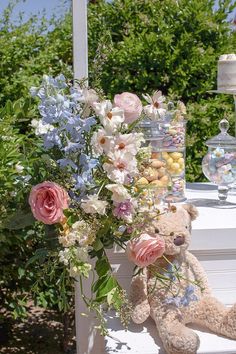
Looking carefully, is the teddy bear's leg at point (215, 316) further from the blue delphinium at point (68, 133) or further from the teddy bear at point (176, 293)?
the blue delphinium at point (68, 133)

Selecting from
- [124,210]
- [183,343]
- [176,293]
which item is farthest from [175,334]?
[124,210]

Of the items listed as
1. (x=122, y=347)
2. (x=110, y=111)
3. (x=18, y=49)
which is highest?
(x=18, y=49)

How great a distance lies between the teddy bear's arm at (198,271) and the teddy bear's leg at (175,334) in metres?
0.12

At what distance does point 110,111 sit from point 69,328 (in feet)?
5.68

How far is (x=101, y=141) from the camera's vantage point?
1.39m

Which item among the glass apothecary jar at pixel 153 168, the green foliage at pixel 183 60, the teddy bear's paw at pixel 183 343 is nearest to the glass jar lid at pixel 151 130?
the glass apothecary jar at pixel 153 168

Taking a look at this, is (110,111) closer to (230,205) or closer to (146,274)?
(146,274)

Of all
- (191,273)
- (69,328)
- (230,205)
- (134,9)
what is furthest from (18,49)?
(191,273)

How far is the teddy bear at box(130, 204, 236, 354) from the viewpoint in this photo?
5.29 feet

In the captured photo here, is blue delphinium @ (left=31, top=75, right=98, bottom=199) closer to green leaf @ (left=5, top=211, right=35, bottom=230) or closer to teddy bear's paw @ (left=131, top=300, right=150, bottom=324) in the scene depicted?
green leaf @ (left=5, top=211, right=35, bottom=230)

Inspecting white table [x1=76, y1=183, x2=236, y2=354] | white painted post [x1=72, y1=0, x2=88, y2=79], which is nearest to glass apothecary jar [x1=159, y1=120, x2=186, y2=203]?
white table [x1=76, y1=183, x2=236, y2=354]

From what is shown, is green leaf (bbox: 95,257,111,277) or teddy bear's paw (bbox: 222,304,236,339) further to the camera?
teddy bear's paw (bbox: 222,304,236,339)

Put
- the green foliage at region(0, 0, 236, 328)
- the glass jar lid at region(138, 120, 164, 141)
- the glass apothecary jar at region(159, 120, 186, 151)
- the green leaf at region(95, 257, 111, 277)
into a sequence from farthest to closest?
the green foliage at region(0, 0, 236, 328) < the glass apothecary jar at region(159, 120, 186, 151) < the glass jar lid at region(138, 120, 164, 141) < the green leaf at region(95, 257, 111, 277)

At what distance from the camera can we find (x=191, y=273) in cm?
170
